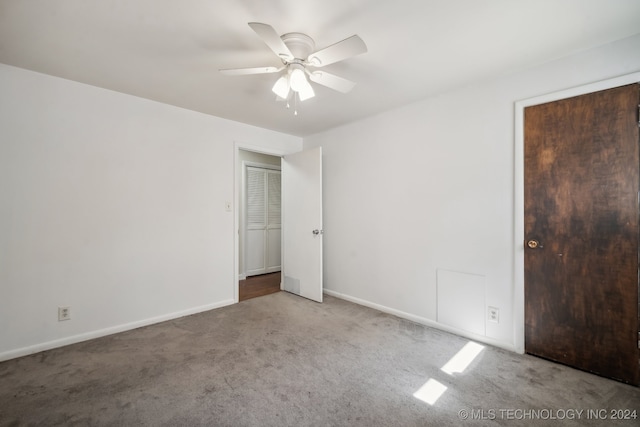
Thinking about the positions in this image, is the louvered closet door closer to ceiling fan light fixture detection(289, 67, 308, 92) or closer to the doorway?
the doorway

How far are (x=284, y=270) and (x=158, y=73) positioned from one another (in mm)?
2886

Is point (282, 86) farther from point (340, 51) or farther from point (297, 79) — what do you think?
point (340, 51)

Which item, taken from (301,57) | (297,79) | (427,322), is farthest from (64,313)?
(427,322)

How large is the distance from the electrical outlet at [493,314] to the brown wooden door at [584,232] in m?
→ 0.21

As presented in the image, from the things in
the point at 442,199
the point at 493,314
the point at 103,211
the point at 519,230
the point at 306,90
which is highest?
the point at 306,90

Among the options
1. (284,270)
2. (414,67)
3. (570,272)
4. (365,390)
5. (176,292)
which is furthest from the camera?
(284,270)

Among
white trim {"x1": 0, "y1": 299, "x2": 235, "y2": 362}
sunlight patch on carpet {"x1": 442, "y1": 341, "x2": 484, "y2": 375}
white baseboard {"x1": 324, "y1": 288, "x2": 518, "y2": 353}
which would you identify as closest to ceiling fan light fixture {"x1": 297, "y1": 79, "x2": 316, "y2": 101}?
sunlight patch on carpet {"x1": 442, "y1": 341, "x2": 484, "y2": 375}

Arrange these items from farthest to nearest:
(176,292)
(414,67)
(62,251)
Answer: (176,292) < (62,251) < (414,67)

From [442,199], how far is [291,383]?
212 cm

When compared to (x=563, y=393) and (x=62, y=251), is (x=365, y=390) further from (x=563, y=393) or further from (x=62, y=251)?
(x=62, y=251)

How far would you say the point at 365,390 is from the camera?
182 centimetres

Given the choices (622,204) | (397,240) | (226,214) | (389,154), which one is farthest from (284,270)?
(622,204)

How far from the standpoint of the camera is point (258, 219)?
5.24 meters

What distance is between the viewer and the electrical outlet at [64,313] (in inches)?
94.5
